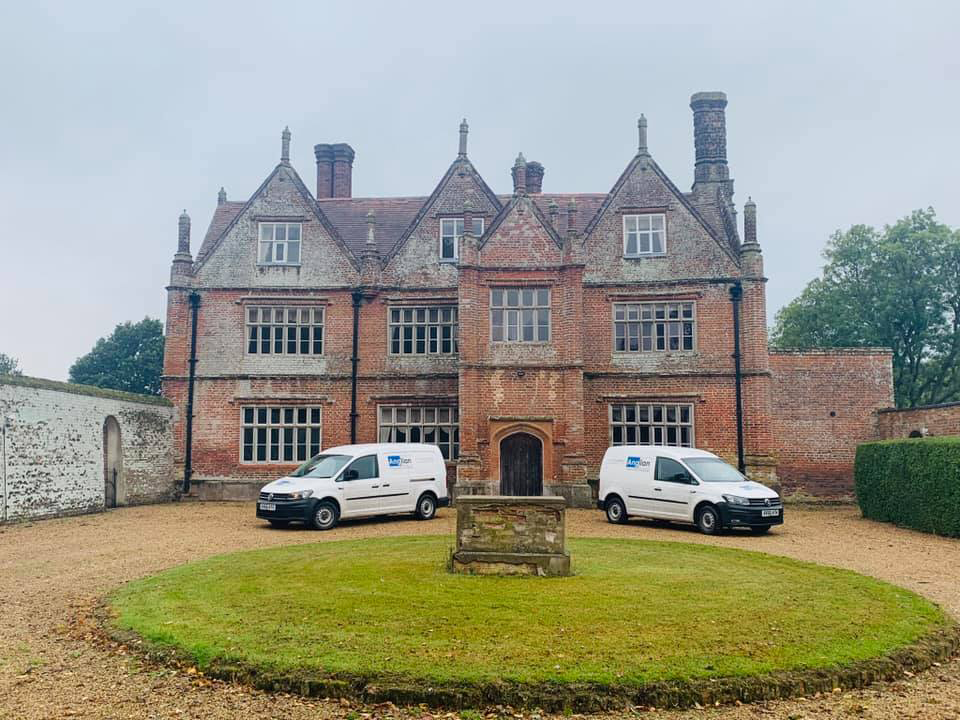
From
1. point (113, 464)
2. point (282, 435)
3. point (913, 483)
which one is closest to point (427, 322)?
point (282, 435)

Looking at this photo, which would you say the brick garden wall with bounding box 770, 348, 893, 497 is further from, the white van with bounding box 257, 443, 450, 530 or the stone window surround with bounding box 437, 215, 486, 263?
the white van with bounding box 257, 443, 450, 530

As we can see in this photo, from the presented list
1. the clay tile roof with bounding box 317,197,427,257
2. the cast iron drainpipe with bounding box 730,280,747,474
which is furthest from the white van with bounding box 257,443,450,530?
the clay tile roof with bounding box 317,197,427,257

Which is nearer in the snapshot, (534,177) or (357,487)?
(357,487)

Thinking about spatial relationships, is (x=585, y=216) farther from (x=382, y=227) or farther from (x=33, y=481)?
(x=33, y=481)

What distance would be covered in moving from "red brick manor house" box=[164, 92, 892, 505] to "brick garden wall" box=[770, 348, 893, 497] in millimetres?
50

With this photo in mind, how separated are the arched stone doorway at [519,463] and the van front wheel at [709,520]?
6.65 metres

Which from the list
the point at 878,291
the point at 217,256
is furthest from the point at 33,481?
the point at 878,291

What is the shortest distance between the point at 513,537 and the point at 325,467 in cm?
831

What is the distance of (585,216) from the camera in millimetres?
26891

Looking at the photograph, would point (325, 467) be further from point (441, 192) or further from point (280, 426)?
point (441, 192)

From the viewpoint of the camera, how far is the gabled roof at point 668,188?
944 inches

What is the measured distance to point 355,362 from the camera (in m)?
24.5

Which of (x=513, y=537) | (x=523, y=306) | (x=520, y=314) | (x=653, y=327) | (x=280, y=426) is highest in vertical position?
(x=523, y=306)

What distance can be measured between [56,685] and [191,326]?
20.0m
